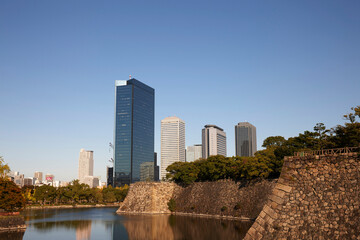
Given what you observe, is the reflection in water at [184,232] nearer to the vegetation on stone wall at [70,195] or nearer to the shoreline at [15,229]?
the shoreline at [15,229]

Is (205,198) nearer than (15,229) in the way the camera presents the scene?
No

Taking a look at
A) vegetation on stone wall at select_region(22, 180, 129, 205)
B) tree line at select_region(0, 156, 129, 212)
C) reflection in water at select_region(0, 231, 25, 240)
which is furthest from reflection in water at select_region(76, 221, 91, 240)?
vegetation on stone wall at select_region(22, 180, 129, 205)

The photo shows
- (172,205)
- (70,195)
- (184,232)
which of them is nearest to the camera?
(184,232)

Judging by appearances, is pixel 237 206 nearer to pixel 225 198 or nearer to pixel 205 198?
pixel 225 198

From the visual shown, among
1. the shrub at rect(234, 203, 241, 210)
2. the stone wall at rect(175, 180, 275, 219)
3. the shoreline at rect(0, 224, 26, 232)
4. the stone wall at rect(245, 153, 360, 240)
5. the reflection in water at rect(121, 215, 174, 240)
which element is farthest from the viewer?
the shrub at rect(234, 203, 241, 210)

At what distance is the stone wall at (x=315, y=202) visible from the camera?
28188 millimetres

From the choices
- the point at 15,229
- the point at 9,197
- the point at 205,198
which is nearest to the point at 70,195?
the point at 205,198

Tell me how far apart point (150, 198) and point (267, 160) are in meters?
36.3

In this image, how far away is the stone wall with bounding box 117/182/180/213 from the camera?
86.2m

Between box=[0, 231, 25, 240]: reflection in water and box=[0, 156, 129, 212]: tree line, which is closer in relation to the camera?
box=[0, 231, 25, 240]: reflection in water

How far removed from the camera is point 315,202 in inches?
1184

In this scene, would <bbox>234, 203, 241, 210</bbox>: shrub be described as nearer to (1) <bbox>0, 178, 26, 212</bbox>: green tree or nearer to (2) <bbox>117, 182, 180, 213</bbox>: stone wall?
(2) <bbox>117, 182, 180, 213</bbox>: stone wall

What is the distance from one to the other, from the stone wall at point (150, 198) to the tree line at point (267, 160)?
448 cm

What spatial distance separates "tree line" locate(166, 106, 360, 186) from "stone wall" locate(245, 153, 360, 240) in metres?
12.4
